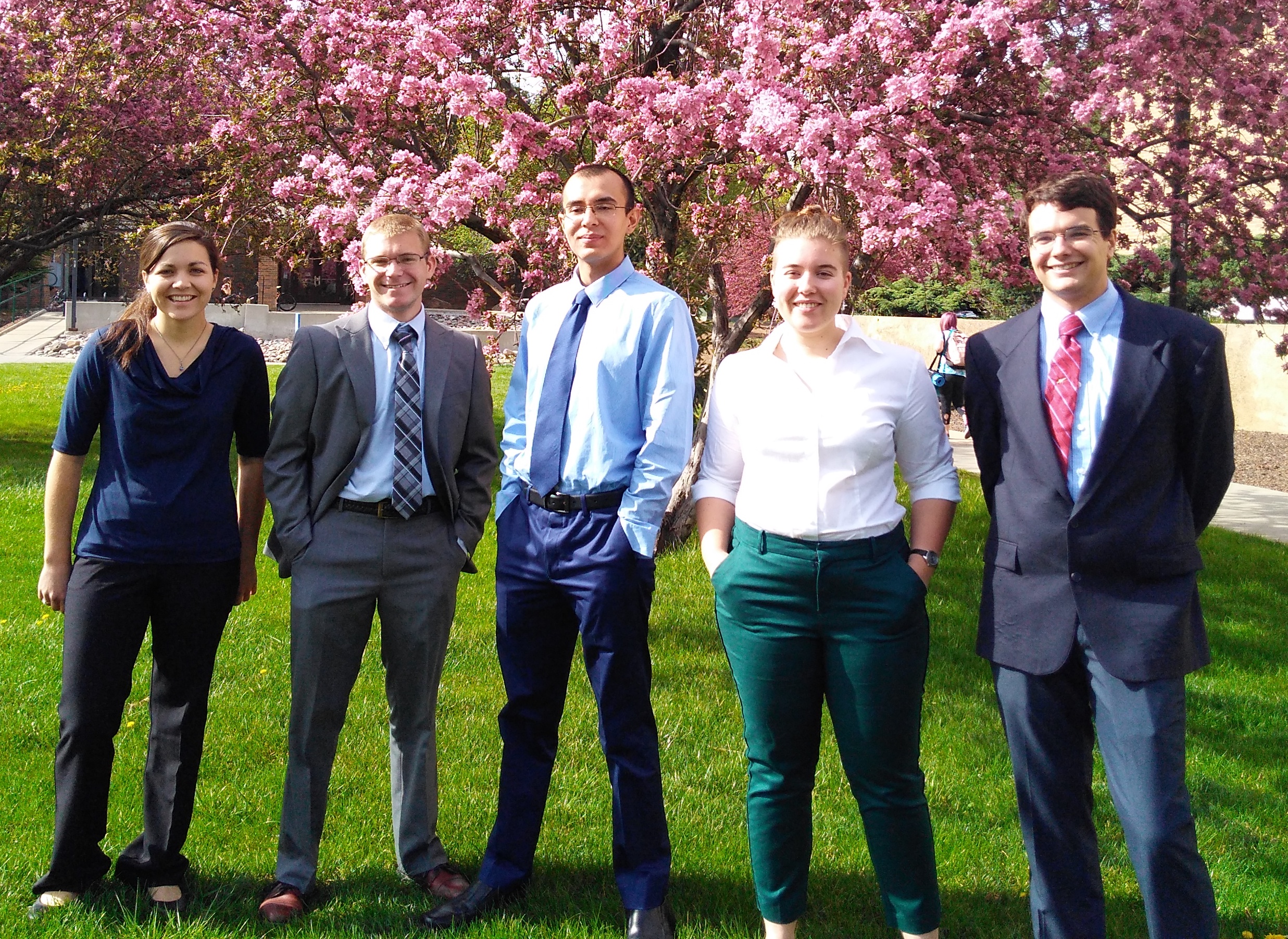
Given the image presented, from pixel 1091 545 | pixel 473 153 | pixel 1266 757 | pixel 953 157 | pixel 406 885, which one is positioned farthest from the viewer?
pixel 473 153

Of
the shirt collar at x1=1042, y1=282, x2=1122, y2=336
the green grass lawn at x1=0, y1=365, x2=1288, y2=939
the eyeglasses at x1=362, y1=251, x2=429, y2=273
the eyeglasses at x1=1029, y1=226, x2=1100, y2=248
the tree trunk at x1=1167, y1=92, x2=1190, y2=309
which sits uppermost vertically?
the tree trunk at x1=1167, y1=92, x2=1190, y2=309

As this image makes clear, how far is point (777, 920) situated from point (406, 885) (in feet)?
4.18

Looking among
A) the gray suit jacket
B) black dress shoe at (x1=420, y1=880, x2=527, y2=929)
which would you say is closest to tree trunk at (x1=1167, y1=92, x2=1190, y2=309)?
the gray suit jacket

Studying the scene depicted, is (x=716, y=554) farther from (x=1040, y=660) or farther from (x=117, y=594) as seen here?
(x=117, y=594)

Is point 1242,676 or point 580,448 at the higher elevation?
point 580,448

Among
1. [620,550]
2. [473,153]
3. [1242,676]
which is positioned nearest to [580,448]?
[620,550]

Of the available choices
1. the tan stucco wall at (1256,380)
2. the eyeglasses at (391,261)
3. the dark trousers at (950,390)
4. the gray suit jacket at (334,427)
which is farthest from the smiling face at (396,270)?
the tan stucco wall at (1256,380)

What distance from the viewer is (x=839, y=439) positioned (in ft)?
10.3

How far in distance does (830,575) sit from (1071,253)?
1056 mm

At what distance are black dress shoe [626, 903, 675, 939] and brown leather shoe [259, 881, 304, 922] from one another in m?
1.03

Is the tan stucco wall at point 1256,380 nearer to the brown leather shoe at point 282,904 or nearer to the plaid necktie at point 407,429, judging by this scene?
the plaid necktie at point 407,429

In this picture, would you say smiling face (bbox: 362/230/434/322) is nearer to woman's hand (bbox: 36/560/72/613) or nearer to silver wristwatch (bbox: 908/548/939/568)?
woman's hand (bbox: 36/560/72/613)

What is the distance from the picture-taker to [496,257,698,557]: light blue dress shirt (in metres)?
3.38

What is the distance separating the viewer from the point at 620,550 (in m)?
→ 3.37
